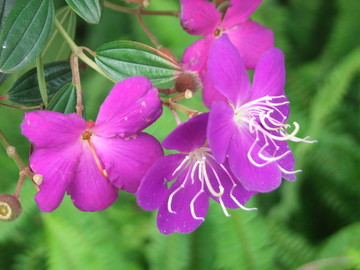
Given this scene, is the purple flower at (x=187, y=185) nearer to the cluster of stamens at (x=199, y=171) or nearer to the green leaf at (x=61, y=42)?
the cluster of stamens at (x=199, y=171)

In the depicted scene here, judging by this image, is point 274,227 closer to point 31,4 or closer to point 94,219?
point 94,219

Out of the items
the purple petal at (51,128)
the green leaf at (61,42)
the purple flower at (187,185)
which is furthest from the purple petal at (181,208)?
the green leaf at (61,42)

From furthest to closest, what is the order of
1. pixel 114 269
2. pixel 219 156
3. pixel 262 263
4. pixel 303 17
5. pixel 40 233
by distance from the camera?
pixel 303 17, pixel 40 233, pixel 262 263, pixel 114 269, pixel 219 156

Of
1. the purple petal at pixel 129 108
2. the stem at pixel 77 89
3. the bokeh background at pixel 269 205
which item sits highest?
the stem at pixel 77 89

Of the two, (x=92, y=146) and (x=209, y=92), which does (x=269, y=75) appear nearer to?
(x=209, y=92)

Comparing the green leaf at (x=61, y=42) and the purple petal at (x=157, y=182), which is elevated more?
the green leaf at (x=61, y=42)

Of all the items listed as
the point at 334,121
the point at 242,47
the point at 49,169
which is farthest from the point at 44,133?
the point at 334,121

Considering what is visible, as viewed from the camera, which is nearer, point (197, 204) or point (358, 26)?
point (197, 204)
